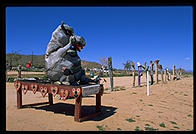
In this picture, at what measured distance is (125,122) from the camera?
4.74 m

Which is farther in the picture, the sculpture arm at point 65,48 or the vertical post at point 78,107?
the sculpture arm at point 65,48

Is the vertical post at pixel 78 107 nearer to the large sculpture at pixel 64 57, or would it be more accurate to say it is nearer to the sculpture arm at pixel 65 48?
the large sculpture at pixel 64 57

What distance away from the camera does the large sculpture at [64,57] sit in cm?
508

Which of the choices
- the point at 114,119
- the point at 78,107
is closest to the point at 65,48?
the point at 78,107

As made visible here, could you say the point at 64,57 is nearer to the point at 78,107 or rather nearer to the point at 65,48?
the point at 65,48

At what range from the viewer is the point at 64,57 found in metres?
5.18

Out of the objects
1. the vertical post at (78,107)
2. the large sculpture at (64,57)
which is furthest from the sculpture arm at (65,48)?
the vertical post at (78,107)

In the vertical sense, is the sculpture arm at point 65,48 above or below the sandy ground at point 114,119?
above

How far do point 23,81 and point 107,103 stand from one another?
3.31m

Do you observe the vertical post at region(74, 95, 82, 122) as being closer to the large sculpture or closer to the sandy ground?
the sandy ground

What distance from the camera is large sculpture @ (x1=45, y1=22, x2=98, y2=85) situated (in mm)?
5082
